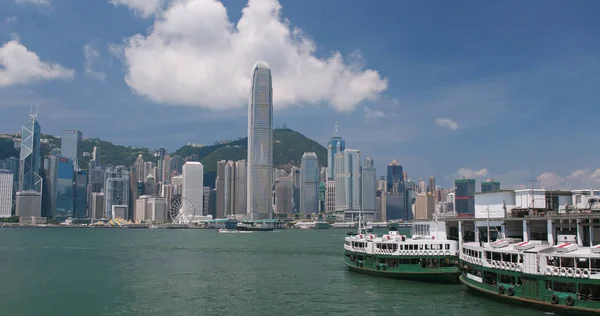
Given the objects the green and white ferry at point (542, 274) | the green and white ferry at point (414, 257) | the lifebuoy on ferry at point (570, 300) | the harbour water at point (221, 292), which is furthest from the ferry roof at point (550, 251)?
the green and white ferry at point (414, 257)

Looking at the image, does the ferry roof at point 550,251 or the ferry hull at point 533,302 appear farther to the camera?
the ferry roof at point 550,251

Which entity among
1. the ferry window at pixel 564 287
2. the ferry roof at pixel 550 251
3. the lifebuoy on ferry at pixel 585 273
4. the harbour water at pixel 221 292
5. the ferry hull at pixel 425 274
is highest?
the ferry roof at pixel 550 251

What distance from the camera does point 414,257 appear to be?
186ft

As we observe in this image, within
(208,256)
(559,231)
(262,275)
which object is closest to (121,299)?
(262,275)

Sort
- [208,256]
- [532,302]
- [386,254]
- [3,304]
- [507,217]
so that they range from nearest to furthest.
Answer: [532,302] → [3,304] → [507,217] → [386,254] → [208,256]

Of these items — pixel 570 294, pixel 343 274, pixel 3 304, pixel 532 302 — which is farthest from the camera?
pixel 343 274

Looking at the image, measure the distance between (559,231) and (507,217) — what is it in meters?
6.11

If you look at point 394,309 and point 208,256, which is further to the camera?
point 208,256

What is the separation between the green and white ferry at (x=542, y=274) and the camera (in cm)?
3712

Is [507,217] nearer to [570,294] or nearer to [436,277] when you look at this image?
[436,277]

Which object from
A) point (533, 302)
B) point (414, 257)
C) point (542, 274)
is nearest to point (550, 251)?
point (542, 274)

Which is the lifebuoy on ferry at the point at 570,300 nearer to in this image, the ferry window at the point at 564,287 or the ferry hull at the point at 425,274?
the ferry window at the point at 564,287

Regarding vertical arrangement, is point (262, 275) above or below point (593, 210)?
below

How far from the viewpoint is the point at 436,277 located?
183 ft
